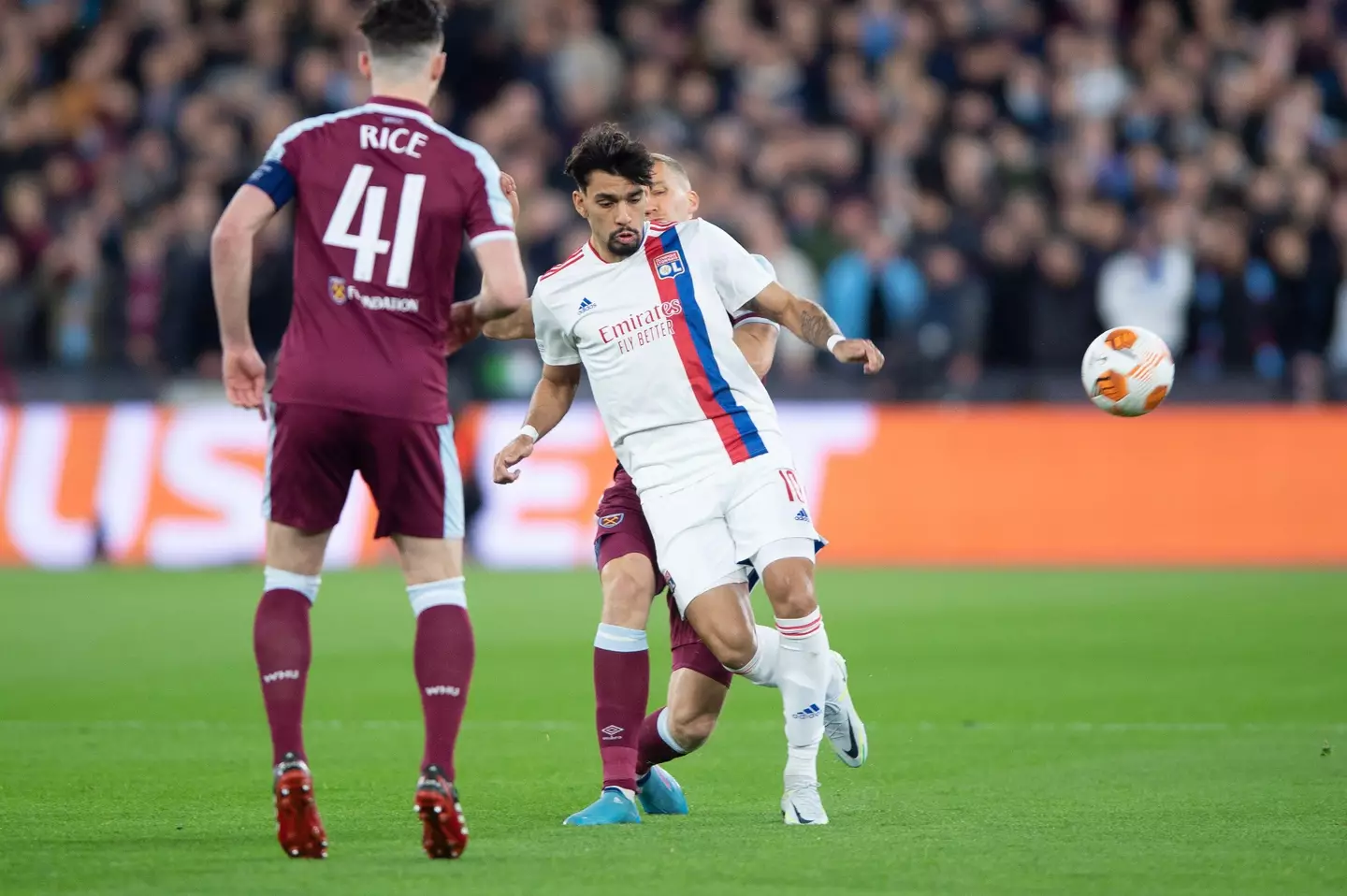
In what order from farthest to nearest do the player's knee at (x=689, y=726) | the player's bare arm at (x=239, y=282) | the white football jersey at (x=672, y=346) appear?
the player's knee at (x=689, y=726) → the white football jersey at (x=672, y=346) → the player's bare arm at (x=239, y=282)

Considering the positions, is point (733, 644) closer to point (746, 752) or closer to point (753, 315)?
point (753, 315)

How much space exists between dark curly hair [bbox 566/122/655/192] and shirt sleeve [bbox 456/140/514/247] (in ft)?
2.60

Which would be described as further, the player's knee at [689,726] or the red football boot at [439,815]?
the player's knee at [689,726]

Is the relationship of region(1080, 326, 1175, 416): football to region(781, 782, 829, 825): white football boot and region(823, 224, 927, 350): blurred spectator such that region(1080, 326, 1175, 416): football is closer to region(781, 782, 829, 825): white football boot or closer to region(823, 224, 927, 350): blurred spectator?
region(781, 782, 829, 825): white football boot

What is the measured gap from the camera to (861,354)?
6418mm

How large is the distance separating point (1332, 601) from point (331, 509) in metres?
9.62

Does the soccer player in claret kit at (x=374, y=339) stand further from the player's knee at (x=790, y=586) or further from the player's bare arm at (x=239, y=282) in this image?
the player's knee at (x=790, y=586)

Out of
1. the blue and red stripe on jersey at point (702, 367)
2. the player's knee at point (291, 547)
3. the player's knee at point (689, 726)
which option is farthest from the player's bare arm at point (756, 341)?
the player's knee at point (291, 547)

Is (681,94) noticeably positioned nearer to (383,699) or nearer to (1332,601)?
(1332,601)

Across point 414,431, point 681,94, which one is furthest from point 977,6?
point 414,431

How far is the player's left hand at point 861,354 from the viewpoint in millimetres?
6367

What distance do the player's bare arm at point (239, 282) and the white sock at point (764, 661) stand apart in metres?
1.88

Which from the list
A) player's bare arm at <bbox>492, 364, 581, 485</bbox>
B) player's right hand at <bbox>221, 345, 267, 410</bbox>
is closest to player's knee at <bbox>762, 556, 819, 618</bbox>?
player's bare arm at <bbox>492, 364, 581, 485</bbox>

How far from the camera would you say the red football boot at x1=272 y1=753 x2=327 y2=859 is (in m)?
5.64
